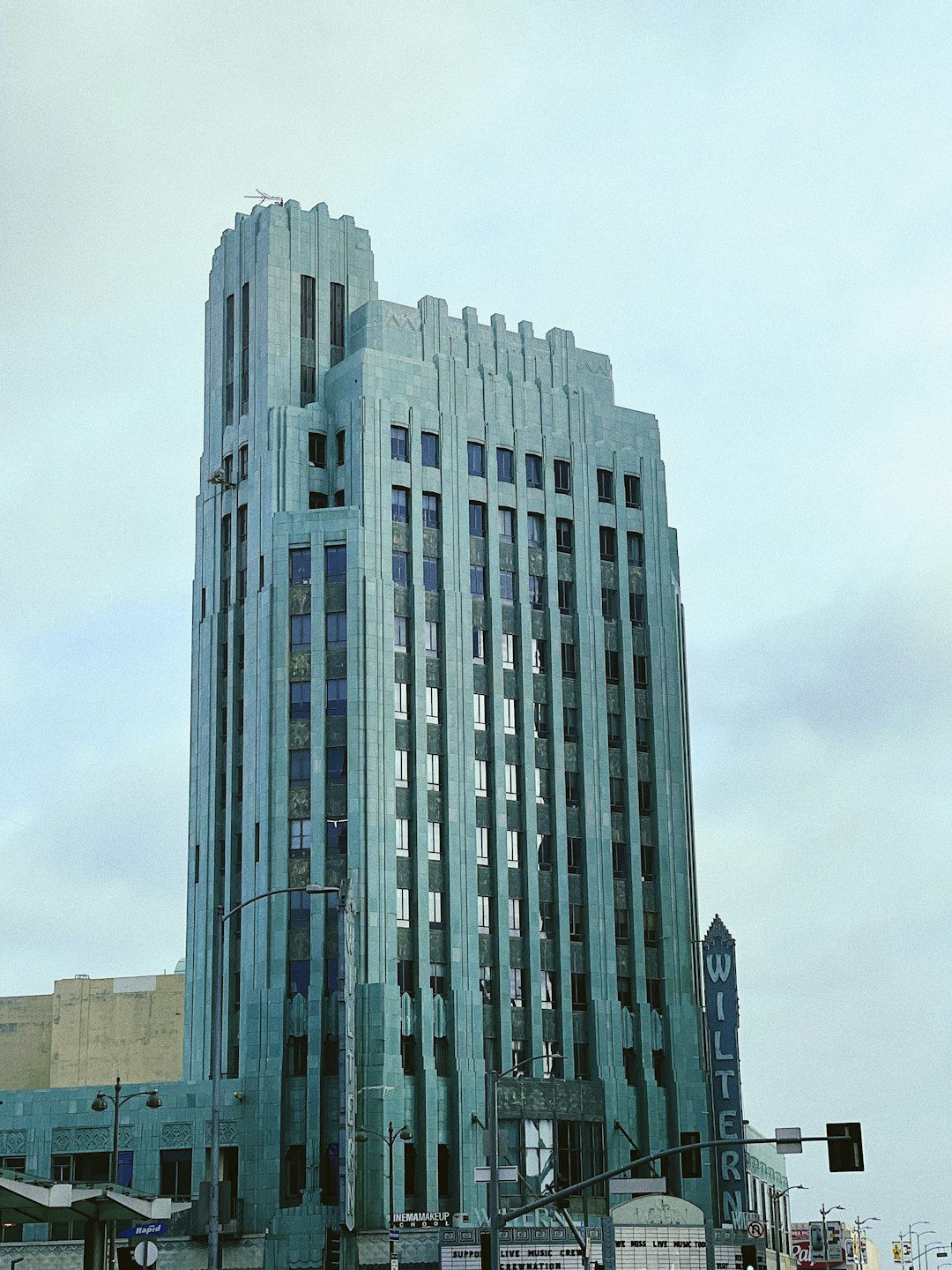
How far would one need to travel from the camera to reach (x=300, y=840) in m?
107

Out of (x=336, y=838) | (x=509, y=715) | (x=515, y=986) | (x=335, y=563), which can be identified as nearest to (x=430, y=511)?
(x=335, y=563)

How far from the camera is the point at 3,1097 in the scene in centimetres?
10056

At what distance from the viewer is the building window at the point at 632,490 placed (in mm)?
125081

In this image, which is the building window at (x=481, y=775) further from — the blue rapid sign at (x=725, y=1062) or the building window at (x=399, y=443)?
the building window at (x=399, y=443)

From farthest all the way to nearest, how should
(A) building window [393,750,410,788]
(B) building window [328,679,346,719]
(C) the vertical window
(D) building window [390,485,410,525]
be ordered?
(C) the vertical window, (D) building window [390,485,410,525], (A) building window [393,750,410,788], (B) building window [328,679,346,719]

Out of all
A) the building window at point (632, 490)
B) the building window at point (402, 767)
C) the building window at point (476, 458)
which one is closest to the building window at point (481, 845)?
the building window at point (402, 767)

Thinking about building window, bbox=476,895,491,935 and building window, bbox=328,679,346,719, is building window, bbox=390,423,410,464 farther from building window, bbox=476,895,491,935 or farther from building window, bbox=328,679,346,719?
building window, bbox=476,895,491,935

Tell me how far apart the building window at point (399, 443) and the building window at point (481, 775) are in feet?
65.6

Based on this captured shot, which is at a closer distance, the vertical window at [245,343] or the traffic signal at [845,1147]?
the traffic signal at [845,1147]

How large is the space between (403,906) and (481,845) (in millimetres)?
7443

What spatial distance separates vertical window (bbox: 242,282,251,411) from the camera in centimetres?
12031

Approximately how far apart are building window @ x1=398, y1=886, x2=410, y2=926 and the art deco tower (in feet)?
0.40

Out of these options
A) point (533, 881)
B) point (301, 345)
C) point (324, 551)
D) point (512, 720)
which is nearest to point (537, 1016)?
point (533, 881)

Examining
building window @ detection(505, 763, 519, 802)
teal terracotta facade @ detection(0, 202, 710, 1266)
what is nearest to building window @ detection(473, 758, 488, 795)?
teal terracotta facade @ detection(0, 202, 710, 1266)
